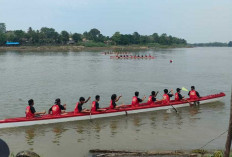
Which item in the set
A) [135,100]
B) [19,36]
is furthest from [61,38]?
[135,100]

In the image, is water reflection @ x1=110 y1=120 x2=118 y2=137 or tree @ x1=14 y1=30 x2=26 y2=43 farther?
tree @ x1=14 y1=30 x2=26 y2=43

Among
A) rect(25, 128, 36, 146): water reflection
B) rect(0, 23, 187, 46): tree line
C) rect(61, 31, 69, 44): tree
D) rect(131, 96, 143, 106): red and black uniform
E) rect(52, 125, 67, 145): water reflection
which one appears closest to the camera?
rect(25, 128, 36, 146): water reflection

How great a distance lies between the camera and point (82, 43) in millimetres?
120250

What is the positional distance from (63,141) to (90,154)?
2394 millimetres

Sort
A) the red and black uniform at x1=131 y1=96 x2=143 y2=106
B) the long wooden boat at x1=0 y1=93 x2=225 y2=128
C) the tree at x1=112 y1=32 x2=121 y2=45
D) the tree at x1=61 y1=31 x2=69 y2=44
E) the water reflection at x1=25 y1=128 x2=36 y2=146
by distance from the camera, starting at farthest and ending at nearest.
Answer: the tree at x1=112 y1=32 x2=121 y2=45 → the tree at x1=61 y1=31 x2=69 y2=44 → the red and black uniform at x1=131 y1=96 x2=143 y2=106 → the long wooden boat at x1=0 y1=93 x2=225 y2=128 → the water reflection at x1=25 y1=128 x2=36 y2=146

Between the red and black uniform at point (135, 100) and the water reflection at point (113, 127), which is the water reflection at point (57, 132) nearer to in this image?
the water reflection at point (113, 127)

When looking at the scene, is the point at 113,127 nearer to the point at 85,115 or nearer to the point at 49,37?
the point at 85,115

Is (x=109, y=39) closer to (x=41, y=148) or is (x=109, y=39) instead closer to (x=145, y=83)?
(x=145, y=83)

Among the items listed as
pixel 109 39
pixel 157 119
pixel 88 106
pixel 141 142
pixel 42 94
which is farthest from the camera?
pixel 109 39

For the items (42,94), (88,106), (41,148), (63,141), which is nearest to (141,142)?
(63,141)

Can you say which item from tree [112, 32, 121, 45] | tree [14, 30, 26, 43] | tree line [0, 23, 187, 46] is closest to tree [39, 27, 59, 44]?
tree line [0, 23, 187, 46]

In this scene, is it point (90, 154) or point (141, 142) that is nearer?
point (90, 154)

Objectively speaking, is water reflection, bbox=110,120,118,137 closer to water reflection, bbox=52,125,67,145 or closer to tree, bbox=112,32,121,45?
water reflection, bbox=52,125,67,145

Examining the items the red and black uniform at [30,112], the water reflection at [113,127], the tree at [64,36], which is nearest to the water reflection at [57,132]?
the red and black uniform at [30,112]
